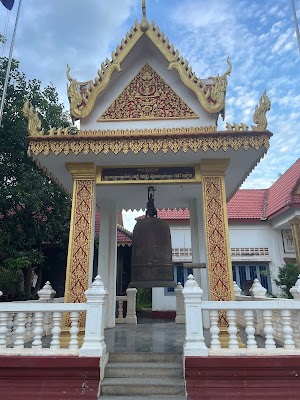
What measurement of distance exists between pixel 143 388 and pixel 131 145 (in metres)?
3.47

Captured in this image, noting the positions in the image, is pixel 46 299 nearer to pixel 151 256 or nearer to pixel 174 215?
pixel 151 256

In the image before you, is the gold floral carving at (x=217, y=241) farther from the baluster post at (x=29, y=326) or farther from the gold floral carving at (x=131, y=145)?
the baluster post at (x=29, y=326)

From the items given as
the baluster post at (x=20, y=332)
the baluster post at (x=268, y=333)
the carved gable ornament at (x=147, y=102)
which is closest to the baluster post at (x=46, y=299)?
the baluster post at (x=20, y=332)

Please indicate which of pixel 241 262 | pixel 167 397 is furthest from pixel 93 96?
pixel 241 262

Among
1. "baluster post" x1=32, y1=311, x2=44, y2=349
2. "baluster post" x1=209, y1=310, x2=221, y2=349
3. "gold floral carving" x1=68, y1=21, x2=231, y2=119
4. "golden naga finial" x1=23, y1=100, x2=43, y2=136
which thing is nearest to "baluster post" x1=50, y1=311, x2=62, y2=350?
"baluster post" x1=32, y1=311, x2=44, y2=349

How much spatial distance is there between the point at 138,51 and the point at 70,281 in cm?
428

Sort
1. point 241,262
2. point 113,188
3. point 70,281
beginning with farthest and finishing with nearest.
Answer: point 241,262, point 113,188, point 70,281

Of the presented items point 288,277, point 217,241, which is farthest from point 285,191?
point 217,241

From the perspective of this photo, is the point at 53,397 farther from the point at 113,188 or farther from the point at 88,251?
the point at 113,188

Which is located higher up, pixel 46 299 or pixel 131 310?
pixel 46 299

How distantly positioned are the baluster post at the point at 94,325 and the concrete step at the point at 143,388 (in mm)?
391

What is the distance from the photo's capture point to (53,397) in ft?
12.0

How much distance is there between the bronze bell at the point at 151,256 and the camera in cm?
499

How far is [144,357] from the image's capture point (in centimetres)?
434
